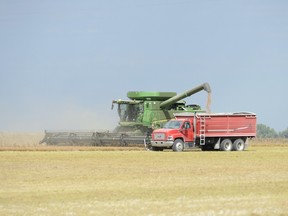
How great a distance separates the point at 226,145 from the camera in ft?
166

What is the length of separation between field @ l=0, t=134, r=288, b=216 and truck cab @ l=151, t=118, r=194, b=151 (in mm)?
14090

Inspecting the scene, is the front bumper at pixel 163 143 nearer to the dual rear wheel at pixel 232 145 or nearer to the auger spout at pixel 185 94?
the dual rear wheel at pixel 232 145

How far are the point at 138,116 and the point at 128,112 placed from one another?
0.99 metres

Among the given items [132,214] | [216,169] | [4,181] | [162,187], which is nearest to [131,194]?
[162,187]

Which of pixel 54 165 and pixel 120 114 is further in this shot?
pixel 120 114

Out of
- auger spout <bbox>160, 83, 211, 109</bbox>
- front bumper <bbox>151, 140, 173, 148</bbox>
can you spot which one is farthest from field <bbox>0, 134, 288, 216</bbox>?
auger spout <bbox>160, 83, 211, 109</bbox>

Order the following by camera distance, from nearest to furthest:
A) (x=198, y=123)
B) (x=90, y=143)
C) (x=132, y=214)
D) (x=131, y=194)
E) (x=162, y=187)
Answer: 1. (x=132, y=214)
2. (x=131, y=194)
3. (x=162, y=187)
4. (x=198, y=123)
5. (x=90, y=143)

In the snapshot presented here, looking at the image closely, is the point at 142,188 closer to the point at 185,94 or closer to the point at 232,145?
the point at 232,145

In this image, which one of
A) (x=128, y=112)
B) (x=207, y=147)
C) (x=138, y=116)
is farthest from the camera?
(x=128, y=112)

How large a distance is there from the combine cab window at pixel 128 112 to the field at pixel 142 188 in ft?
77.9

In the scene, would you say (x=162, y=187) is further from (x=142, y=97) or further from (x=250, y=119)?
(x=142, y=97)

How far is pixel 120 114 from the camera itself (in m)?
58.2

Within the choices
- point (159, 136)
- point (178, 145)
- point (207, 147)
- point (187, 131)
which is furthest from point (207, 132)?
point (159, 136)

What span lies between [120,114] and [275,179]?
109ft
